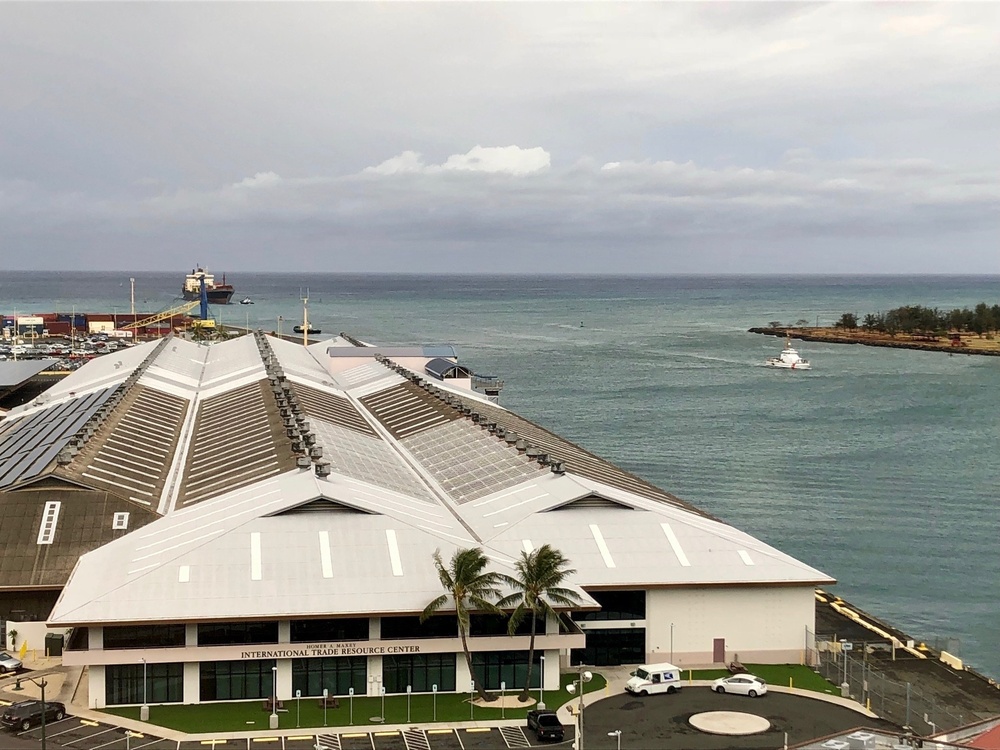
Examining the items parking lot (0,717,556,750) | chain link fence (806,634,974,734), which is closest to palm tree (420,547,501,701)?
parking lot (0,717,556,750)

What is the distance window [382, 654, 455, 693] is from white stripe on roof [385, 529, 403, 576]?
3.58 meters

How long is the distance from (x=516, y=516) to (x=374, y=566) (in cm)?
1008

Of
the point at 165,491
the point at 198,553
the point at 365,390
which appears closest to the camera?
the point at 198,553

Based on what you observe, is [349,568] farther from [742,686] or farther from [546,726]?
[742,686]

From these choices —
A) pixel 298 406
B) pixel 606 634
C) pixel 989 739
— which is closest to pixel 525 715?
pixel 606 634

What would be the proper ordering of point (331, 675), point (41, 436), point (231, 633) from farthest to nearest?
point (41, 436)
point (331, 675)
point (231, 633)

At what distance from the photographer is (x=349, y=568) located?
50094 mm

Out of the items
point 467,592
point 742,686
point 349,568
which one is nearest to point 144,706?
point 349,568

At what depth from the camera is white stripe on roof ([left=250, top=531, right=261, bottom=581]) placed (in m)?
49.2

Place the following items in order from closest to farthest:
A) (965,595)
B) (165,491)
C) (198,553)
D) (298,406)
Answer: (198,553) → (165,491) → (965,595) → (298,406)

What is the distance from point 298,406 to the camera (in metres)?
88.9

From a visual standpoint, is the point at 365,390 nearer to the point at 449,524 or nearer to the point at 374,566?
the point at 449,524

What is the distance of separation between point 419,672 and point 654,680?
9425mm

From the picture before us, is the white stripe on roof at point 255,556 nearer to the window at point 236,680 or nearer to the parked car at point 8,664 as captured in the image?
the window at point 236,680
